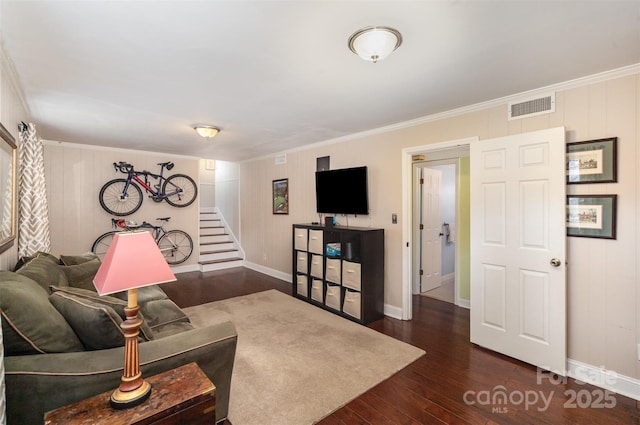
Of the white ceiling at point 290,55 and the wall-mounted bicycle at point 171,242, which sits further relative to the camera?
the wall-mounted bicycle at point 171,242

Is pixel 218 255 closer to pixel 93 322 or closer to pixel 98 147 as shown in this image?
pixel 98 147

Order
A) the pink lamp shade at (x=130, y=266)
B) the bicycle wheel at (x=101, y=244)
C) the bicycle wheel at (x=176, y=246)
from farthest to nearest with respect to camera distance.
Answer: the bicycle wheel at (x=176, y=246) < the bicycle wheel at (x=101, y=244) < the pink lamp shade at (x=130, y=266)

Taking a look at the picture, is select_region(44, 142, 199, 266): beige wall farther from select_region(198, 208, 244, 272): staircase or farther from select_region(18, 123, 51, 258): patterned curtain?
select_region(18, 123, 51, 258): patterned curtain

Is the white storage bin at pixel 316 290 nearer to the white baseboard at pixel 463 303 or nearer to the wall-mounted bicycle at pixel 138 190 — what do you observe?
the white baseboard at pixel 463 303

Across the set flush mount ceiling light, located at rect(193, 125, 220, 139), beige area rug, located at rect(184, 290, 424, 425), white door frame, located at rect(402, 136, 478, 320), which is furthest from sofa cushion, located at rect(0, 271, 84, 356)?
white door frame, located at rect(402, 136, 478, 320)

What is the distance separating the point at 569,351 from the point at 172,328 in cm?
332

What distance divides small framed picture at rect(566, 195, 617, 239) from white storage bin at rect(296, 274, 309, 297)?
313 cm

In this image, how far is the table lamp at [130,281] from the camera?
1227 millimetres

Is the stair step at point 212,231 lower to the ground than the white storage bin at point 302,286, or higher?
higher

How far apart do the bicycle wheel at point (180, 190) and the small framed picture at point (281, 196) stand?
5.98 feet

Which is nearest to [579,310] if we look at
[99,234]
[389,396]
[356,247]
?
[389,396]

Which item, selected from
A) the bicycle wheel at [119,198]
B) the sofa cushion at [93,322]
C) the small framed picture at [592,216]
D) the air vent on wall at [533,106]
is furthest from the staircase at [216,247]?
the small framed picture at [592,216]

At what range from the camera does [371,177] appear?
4.04m

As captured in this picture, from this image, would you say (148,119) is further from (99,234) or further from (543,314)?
(543,314)
